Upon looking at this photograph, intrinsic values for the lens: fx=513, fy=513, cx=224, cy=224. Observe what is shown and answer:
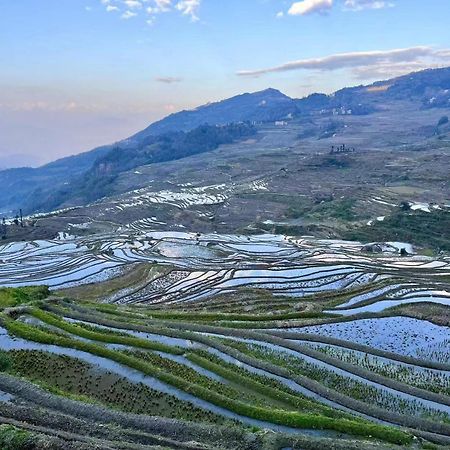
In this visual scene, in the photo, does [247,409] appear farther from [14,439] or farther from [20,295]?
[20,295]

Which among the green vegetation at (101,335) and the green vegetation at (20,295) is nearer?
the green vegetation at (101,335)

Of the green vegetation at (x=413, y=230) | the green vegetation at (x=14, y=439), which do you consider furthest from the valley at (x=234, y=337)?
the green vegetation at (x=413, y=230)

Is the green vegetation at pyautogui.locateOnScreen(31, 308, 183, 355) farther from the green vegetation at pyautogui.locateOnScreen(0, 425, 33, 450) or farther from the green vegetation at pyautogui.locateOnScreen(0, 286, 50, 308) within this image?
the green vegetation at pyautogui.locateOnScreen(0, 425, 33, 450)

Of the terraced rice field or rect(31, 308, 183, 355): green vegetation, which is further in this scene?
rect(31, 308, 183, 355): green vegetation

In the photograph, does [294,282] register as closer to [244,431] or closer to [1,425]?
[244,431]

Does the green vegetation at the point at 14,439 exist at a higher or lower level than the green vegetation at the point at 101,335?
higher

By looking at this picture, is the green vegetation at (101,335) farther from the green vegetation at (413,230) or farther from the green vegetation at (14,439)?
the green vegetation at (413,230)

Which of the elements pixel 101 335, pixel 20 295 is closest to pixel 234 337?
pixel 101 335

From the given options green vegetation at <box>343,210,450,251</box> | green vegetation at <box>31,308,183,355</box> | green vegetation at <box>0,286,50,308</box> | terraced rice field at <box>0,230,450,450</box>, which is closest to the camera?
terraced rice field at <box>0,230,450,450</box>

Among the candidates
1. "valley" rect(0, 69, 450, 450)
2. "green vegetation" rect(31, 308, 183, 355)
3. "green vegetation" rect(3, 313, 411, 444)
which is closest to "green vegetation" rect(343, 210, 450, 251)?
"valley" rect(0, 69, 450, 450)
